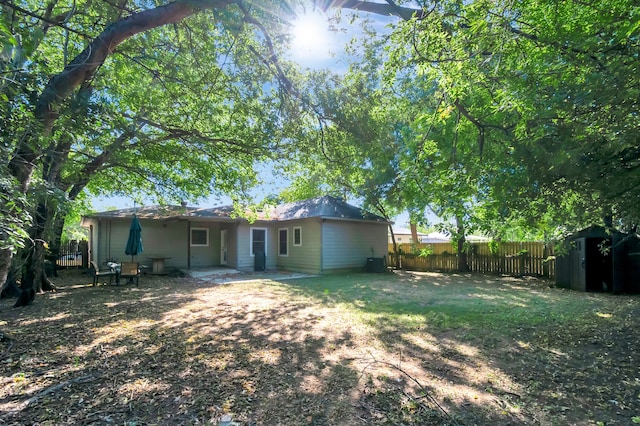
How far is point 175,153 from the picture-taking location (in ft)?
29.1

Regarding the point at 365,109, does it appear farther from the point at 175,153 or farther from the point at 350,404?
the point at 350,404

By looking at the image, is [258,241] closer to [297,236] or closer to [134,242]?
[297,236]

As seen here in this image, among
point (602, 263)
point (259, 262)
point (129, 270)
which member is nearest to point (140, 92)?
point (129, 270)

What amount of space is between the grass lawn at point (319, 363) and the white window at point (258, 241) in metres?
8.01

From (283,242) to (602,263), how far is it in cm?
1200

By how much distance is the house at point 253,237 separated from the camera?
13.9 meters

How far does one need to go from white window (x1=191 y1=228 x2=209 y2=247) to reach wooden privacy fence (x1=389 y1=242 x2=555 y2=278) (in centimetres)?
978

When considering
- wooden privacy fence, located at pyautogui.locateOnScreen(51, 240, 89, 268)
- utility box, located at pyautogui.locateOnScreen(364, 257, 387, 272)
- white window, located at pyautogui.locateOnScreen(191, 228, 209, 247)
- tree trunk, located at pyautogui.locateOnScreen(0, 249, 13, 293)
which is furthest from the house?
tree trunk, located at pyautogui.locateOnScreen(0, 249, 13, 293)

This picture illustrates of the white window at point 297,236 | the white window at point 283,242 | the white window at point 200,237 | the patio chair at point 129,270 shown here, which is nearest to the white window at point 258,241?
the white window at point 283,242

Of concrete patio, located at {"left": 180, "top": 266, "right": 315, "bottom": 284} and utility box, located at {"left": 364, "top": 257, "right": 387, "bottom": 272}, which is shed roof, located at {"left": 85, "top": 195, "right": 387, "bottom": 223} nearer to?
utility box, located at {"left": 364, "top": 257, "right": 387, "bottom": 272}

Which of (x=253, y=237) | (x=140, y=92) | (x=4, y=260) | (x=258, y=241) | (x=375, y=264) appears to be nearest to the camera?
(x=4, y=260)

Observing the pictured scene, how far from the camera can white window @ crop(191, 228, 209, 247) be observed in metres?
15.7

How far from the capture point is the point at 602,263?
9125 millimetres

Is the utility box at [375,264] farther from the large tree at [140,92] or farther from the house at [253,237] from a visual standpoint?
the large tree at [140,92]
